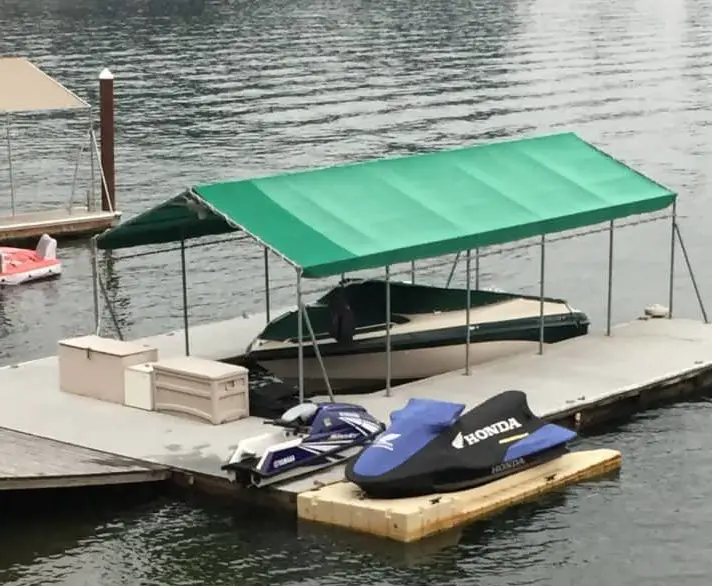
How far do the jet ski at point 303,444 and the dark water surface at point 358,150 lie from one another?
0.74 m

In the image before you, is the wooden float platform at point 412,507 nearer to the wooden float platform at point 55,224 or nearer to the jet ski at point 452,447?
the jet ski at point 452,447

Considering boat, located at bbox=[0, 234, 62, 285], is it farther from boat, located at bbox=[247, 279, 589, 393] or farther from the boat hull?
the boat hull


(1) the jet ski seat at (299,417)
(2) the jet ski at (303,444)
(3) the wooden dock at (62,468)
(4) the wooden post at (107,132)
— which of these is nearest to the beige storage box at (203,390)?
(2) the jet ski at (303,444)

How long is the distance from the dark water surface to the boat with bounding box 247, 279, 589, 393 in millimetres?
3204

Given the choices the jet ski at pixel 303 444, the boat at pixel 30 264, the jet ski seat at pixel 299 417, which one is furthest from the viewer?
the boat at pixel 30 264

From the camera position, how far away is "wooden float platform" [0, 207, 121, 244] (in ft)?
147

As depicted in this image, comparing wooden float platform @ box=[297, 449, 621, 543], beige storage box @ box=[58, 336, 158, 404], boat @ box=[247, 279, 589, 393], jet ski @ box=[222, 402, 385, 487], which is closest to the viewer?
wooden float platform @ box=[297, 449, 621, 543]

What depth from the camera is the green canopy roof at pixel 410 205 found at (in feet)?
84.9

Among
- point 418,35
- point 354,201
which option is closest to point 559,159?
point 354,201

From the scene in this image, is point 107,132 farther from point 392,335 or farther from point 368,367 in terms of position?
point 368,367

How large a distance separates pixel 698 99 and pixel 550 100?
6.69 meters

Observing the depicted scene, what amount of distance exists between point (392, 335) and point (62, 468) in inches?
282


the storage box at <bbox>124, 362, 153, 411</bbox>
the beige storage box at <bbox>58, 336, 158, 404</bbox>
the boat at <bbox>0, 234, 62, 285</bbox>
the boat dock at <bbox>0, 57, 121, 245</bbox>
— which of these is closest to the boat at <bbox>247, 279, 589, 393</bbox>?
the beige storage box at <bbox>58, 336, 158, 404</bbox>

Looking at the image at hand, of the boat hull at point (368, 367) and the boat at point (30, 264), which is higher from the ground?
the boat hull at point (368, 367)
